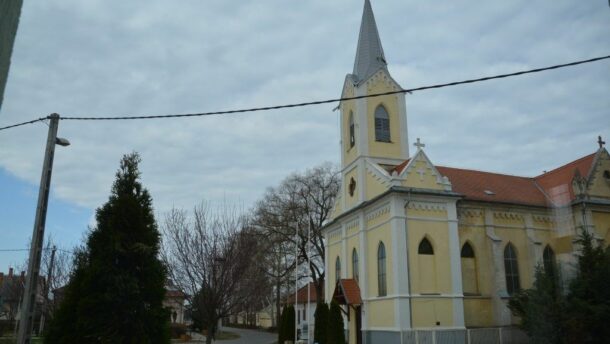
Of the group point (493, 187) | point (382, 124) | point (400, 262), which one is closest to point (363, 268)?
point (400, 262)

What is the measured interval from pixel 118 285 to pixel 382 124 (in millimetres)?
22576

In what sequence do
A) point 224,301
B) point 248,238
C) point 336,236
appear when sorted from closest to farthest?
point 224,301 < point 248,238 < point 336,236

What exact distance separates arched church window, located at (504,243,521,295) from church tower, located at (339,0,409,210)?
26.2 feet

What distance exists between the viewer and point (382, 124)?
3186cm

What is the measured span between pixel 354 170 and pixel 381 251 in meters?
6.12

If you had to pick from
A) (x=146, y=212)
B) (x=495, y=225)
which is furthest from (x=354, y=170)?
(x=146, y=212)

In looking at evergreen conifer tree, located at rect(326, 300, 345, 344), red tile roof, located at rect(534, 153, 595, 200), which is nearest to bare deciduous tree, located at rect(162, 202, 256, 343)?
evergreen conifer tree, located at rect(326, 300, 345, 344)

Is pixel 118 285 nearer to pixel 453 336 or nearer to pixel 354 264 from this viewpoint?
pixel 453 336

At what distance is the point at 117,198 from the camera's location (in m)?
13.1

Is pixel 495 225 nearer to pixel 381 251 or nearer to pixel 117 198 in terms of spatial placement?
pixel 381 251

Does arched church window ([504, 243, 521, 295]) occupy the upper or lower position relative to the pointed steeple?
lower

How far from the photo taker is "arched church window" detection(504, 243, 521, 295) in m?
28.7

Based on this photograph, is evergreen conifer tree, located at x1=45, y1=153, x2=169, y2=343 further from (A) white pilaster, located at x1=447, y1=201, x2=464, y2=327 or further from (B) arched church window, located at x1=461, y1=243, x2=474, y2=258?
(B) arched church window, located at x1=461, y1=243, x2=474, y2=258

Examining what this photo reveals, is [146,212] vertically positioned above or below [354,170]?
below
